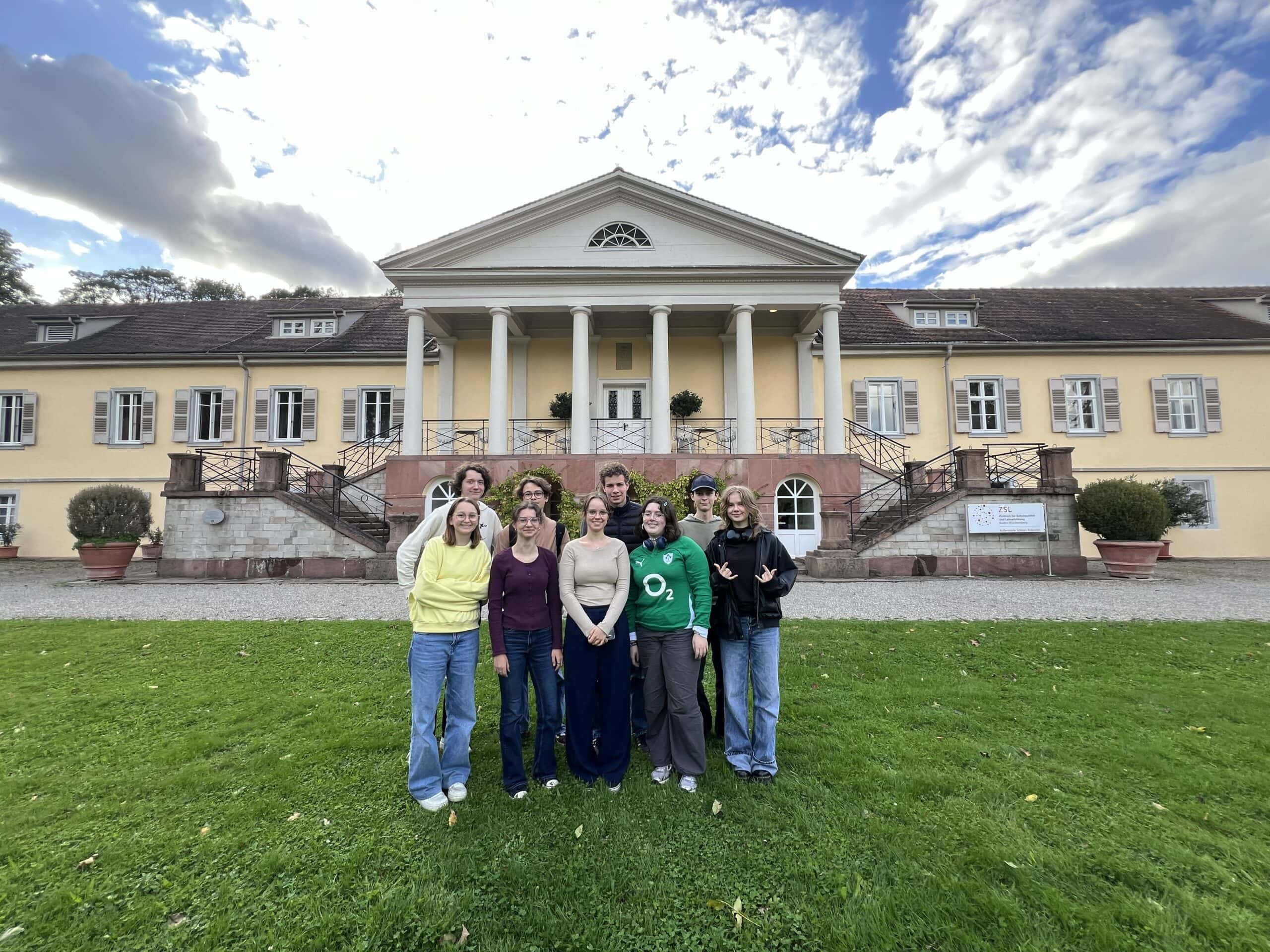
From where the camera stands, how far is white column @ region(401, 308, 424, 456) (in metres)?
13.9

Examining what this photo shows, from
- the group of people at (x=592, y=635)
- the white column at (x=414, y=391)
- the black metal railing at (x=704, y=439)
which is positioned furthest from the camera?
the black metal railing at (x=704, y=439)

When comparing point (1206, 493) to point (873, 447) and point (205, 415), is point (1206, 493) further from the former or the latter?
point (205, 415)

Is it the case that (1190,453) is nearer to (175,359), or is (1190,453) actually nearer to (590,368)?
(590,368)

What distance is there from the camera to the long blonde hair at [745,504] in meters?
3.40

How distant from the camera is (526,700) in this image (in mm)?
3291

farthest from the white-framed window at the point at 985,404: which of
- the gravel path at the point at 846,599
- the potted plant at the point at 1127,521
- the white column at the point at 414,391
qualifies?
the white column at the point at 414,391

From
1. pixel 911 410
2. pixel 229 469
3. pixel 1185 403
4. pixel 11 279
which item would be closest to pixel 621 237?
pixel 911 410

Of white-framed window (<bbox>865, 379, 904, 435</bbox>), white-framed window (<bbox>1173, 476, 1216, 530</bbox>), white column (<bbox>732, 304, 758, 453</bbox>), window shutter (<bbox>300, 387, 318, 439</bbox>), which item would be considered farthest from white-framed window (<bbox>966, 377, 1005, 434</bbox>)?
window shutter (<bbox>300, 387, 318, 439</bbox>)

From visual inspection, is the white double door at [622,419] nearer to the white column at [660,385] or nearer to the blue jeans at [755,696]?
the white column at [660,385]

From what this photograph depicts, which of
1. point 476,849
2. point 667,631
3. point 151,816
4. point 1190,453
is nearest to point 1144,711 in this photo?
point 667,631

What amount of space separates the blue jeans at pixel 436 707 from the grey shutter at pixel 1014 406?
18.9 metres

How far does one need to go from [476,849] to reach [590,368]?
A: 48.6 ft

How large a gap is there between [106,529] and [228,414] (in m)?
6.50

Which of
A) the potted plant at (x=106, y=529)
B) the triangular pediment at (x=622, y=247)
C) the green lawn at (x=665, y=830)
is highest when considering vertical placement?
the triangular pediment at (x=622, y=247)
